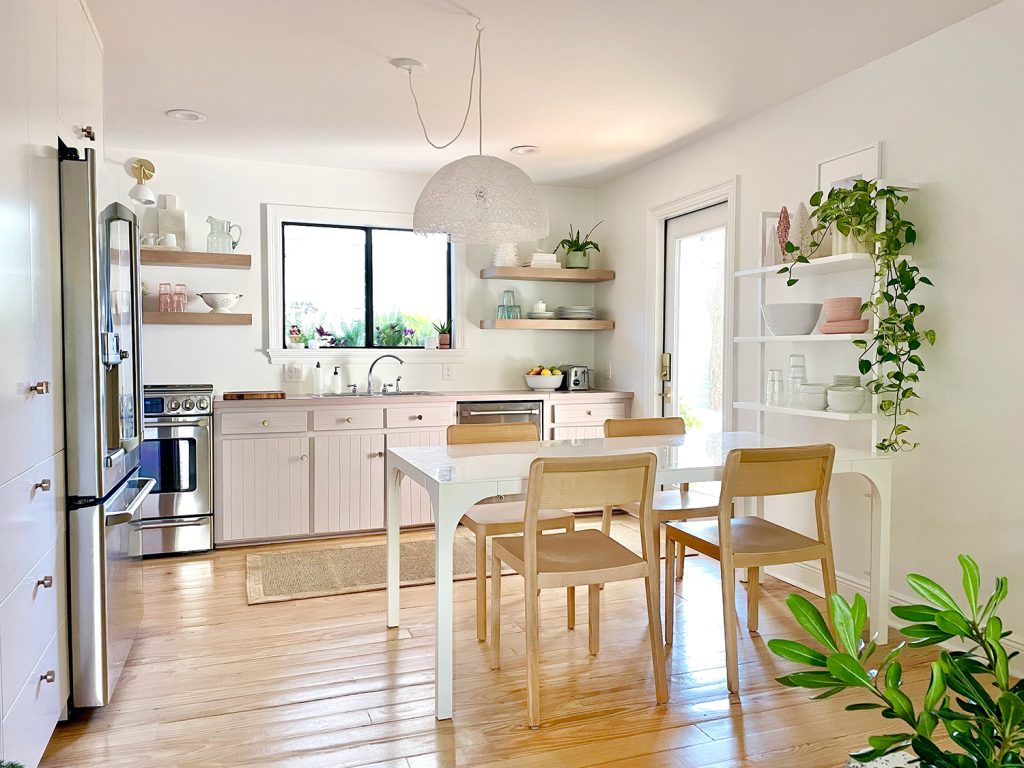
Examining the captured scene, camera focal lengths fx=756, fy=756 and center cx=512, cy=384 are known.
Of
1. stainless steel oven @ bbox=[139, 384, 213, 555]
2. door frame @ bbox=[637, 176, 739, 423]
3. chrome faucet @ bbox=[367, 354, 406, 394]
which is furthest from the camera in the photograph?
chrome faucet @ bbox=[367, 354, 406, 394]

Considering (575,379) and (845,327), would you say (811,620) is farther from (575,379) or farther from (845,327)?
(575,379)

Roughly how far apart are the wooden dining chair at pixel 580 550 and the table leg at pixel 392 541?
0.60 metres

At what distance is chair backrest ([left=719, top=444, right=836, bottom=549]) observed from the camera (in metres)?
2.51

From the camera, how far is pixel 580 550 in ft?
8.45

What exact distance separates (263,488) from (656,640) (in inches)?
113

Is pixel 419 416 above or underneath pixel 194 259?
underneath

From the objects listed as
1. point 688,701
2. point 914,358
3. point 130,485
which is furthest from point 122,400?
point 914,358

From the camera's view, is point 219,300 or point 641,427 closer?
point 641,427

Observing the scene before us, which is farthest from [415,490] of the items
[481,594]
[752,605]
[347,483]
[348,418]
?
[752,605]

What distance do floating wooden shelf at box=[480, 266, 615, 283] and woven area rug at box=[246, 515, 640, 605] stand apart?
1.84 meters

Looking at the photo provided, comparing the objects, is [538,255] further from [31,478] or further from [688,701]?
[31,478]

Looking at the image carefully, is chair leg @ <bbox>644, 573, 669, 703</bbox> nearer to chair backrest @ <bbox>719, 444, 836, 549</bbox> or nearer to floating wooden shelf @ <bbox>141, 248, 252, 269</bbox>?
chair backrest @ <bbox>719, 444, 836, 549</bbox>

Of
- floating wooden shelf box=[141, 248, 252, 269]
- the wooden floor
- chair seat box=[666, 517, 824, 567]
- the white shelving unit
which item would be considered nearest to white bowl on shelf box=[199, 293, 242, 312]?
floating wooden shelf box=[141, 248, 252, 269]

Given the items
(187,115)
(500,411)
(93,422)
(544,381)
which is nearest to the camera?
(93,422)
